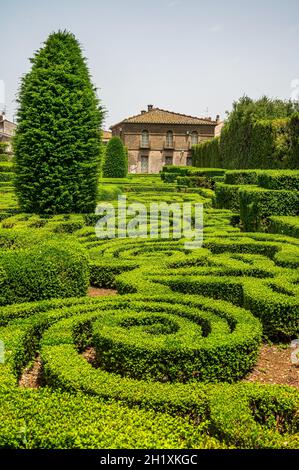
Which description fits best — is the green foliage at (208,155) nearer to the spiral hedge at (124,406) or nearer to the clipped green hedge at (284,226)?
the clipped green hedge at (284,226)

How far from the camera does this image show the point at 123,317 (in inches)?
181

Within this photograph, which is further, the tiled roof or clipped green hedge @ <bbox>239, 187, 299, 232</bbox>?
the tiled roof

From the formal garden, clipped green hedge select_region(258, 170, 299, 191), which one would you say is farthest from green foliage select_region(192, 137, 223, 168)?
the formal garden

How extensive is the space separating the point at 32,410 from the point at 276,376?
90.9 inches

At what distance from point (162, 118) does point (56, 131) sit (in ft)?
165

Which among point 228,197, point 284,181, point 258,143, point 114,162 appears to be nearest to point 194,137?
point 114,162

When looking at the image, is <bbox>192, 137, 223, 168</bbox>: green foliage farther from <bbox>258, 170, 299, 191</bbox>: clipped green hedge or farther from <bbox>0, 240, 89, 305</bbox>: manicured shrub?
<bbox>0, 240, 89, 305</bbox>: manicured shrub

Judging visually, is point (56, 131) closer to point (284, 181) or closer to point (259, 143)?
point (284, 181)

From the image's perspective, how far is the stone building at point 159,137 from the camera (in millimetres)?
59500

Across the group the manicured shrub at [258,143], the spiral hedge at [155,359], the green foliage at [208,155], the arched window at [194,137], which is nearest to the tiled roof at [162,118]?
the arched window at [194,137]

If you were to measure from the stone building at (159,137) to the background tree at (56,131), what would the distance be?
158ft

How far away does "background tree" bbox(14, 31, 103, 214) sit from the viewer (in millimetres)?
11133

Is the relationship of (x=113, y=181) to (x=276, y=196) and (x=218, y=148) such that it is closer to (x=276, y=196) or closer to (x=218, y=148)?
(x=218, y=148)

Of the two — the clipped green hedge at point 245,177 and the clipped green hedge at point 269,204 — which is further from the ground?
the clipped green hedge at point 245,177
